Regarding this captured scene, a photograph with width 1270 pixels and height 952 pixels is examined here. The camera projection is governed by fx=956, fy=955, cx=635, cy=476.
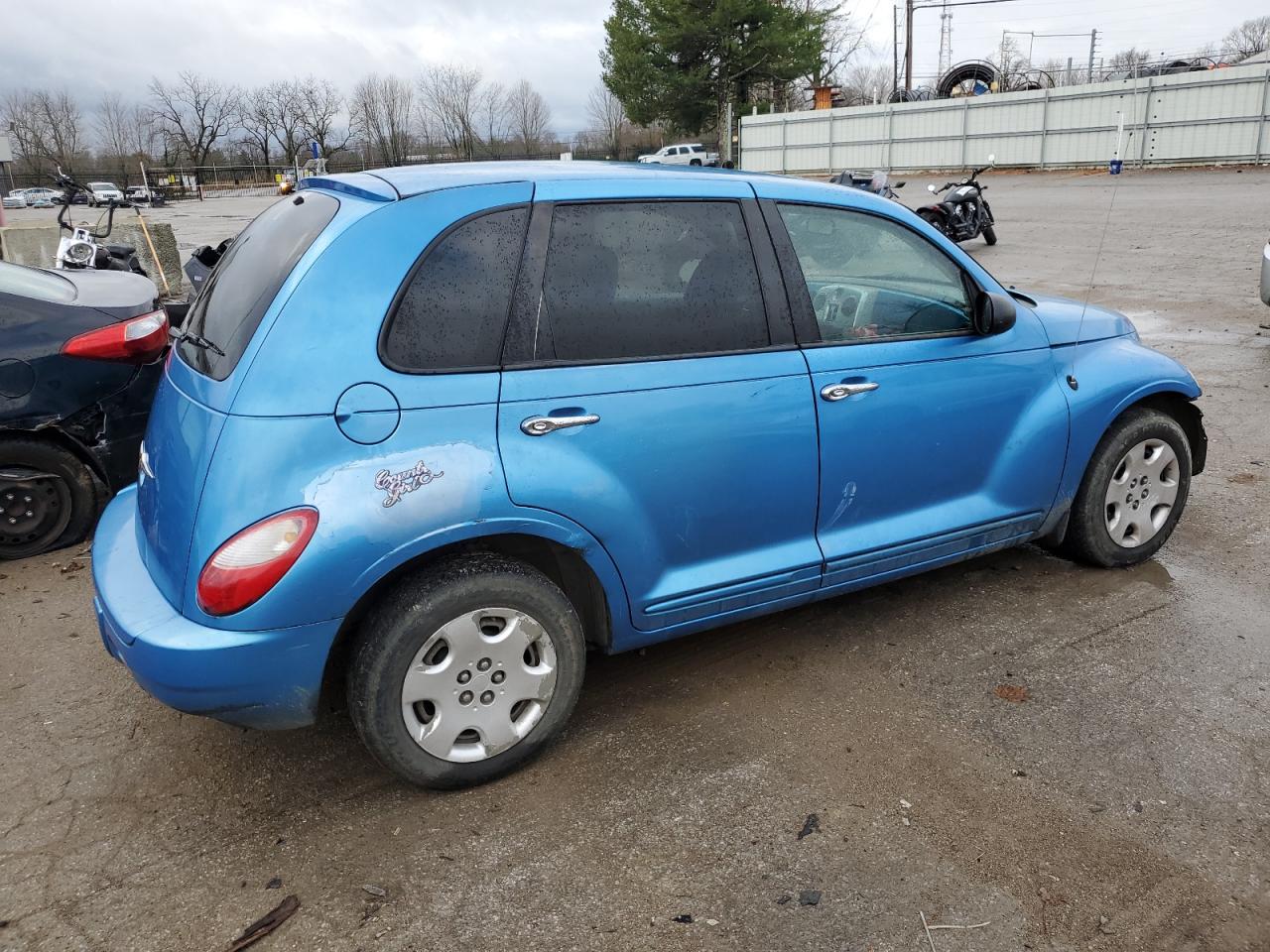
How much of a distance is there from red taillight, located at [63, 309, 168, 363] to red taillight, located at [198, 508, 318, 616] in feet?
9.29

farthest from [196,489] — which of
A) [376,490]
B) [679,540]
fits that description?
[679,540]

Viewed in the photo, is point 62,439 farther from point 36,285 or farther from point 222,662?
point 222,662

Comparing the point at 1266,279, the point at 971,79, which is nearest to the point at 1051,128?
the point at 971,79

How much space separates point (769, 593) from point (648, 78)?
50654 mm

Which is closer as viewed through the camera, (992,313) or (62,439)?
(992,313)

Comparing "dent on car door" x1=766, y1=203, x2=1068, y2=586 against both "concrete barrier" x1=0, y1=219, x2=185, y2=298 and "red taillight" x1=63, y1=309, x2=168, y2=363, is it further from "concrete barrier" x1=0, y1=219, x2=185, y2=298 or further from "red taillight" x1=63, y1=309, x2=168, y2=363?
"concrete barrier" x1=0, y1=219, x2=185, y2=298

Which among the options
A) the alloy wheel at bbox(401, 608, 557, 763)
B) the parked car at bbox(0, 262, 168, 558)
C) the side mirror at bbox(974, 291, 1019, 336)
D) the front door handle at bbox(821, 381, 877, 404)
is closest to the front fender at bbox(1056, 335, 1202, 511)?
the side mirror at bbox(974, 291, 1019, 336)

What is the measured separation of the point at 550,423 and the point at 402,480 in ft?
1.52

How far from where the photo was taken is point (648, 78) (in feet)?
162

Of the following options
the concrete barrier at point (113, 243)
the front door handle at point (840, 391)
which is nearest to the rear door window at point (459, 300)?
the front door handle at point (840, 391)

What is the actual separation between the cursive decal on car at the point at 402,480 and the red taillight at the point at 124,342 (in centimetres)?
296

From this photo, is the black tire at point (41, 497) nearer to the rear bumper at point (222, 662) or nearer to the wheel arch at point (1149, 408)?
the rear bumper at point (222, 662)

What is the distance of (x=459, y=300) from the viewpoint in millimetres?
2787

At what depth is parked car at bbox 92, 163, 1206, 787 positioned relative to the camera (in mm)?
2551
